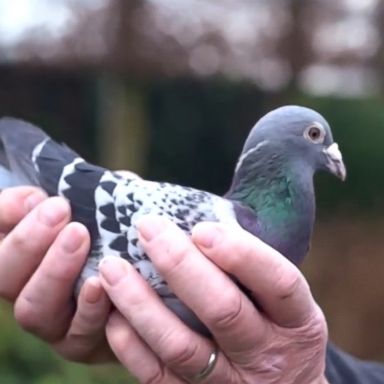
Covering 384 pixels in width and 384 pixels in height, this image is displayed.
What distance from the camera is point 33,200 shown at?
2.02 m

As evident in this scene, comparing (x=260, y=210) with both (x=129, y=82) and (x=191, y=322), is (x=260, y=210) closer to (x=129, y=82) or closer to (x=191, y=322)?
(x=191, y=322)

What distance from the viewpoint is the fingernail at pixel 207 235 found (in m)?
1.72

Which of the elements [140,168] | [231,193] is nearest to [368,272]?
[140,168]

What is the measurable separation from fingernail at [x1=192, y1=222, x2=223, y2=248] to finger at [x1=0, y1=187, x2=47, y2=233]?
0.39 m

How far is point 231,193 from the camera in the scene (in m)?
1.95

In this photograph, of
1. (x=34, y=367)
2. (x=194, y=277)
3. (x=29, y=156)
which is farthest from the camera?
(x=34, y=367)

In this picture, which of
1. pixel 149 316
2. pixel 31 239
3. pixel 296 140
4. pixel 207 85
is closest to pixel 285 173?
pixel 296 140

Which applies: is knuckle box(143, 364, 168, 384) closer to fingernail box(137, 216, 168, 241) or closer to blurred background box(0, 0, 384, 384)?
fingernail box(137, 216, 168, 241)

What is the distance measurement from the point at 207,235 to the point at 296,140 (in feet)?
0.87

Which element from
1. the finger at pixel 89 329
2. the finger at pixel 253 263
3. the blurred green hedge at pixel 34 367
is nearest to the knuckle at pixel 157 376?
the finger at pixel 89 329

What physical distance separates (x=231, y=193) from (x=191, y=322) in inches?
10.2

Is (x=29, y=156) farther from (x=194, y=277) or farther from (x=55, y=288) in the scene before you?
(x=194, y=277)

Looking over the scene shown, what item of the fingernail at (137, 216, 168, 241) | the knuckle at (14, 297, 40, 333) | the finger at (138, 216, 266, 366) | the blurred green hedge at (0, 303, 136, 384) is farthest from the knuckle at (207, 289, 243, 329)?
the blurred green hedge at (0, 303, 136, 384)

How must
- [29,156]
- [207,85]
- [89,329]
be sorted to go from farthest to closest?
[207,85] → [29,156] → [89,329]
